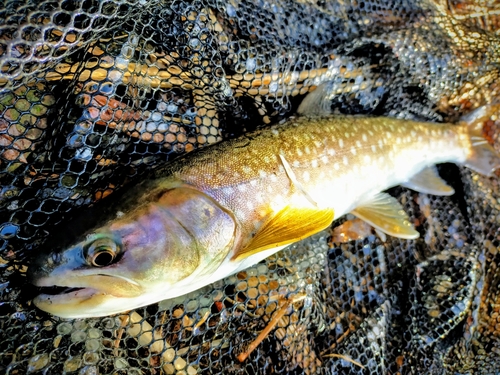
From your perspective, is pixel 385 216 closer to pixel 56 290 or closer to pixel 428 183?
pixel 428 183

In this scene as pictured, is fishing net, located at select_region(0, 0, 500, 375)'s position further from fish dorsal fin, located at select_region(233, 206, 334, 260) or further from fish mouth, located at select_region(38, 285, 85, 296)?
fish dorsal fin, located at select_region(233, 206, 334, 260)

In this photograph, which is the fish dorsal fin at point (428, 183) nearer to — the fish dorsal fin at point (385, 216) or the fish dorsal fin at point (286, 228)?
the fish dorsal fin at point (385, 216)

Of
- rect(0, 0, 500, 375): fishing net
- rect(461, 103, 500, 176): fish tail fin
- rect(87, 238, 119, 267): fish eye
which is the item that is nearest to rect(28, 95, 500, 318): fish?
rect(87, 238, 119, 267): fish eye

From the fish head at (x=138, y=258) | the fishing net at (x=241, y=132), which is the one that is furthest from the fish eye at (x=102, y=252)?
the fishing net at (x=241, y=132)

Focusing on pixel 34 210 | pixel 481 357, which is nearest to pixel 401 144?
pixel 481 357

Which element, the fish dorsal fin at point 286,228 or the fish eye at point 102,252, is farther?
the fish dorsal fin at point 286,228

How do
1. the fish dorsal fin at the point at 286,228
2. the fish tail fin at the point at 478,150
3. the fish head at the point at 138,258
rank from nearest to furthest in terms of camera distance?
1. the fish head at the point at 138,258
2. the fish dorsal fin at the point at 286,228
3. the fish tail fin at the point at 478,150
